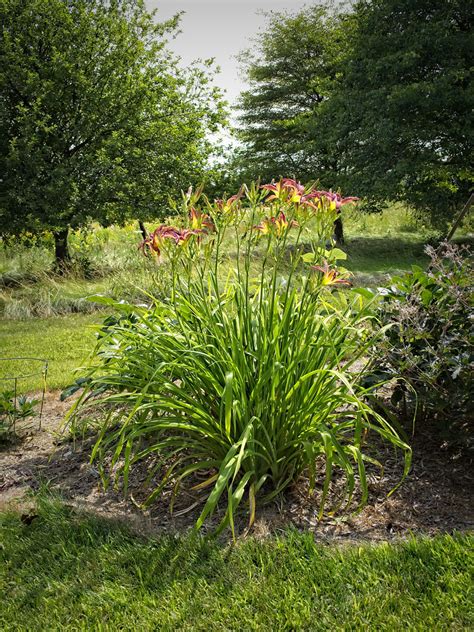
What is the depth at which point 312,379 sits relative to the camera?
8.36ft

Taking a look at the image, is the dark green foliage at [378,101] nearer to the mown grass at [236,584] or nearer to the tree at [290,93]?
the tree at [290,93]

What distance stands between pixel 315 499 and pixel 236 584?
0.65m

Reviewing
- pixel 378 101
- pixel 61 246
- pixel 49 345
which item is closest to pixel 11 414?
pixel 49 345

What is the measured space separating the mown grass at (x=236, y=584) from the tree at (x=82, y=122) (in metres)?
9.23

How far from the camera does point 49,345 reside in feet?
21.5

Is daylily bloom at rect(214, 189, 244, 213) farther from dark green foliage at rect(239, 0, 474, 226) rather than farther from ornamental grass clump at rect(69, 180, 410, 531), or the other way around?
dark green foliage at rect(239, 0, 474, 226)

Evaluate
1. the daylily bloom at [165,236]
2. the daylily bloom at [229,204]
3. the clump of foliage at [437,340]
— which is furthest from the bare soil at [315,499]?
the daylily bloom at [229,204]

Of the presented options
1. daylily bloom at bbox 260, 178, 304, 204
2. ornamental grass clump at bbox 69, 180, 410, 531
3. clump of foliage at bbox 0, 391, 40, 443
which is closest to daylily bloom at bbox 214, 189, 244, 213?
ornamental grass clump at bbox 69, 180, 410, 531

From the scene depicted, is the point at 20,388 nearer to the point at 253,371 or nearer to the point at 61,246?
the point at 253,371

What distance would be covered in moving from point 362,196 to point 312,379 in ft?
41.1

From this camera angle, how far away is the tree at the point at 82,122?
35.2 ft

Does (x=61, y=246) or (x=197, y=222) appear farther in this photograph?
(x=61, y=246)

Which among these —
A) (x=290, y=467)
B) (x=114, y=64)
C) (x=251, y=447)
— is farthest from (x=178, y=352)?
(x=114, y=64)

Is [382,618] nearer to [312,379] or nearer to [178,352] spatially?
[312,379]
